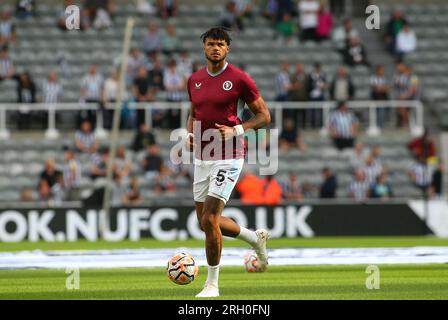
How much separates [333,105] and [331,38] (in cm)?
382

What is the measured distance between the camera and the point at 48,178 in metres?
28.9

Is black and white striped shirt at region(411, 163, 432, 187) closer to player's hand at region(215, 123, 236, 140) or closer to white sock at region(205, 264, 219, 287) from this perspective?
player's hand at region(215, 123, 236, 140)

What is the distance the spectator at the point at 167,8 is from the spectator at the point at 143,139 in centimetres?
Answer: 534

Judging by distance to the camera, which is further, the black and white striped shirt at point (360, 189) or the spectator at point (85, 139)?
the spectator at point (85, 139)

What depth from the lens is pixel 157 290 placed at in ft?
44.9

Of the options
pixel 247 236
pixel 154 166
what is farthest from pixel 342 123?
pixel 247 236

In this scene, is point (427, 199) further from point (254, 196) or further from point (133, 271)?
point (133, 271)

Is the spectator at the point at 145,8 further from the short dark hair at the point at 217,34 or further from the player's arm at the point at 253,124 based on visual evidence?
the short dark hair at the point at 217,34

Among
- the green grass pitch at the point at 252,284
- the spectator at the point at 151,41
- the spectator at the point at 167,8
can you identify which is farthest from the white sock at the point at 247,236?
the spectator at the point at 167,8

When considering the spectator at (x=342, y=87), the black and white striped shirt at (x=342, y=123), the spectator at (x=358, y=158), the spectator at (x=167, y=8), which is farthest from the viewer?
the spectator at (x=167, y=8)

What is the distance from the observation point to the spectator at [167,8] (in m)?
34.8

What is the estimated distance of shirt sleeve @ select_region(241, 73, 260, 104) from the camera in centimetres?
1331

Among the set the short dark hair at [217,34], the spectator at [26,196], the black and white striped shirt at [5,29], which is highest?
the black and white striped shirt at [5,29]

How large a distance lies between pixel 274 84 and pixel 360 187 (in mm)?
4367
